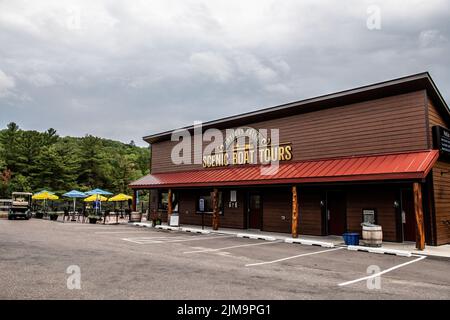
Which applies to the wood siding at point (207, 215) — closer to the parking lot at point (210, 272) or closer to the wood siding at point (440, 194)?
the parking lot at point (210, 272)

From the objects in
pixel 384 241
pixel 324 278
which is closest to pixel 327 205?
pixel 384 241

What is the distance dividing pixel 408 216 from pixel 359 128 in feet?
15.0

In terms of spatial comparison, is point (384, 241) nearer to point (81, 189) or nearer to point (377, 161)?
point (377, 161)

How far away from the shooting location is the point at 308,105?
18.0m

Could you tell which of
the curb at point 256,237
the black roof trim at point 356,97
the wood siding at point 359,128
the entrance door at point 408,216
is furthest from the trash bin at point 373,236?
the black roof trim at point 356,97

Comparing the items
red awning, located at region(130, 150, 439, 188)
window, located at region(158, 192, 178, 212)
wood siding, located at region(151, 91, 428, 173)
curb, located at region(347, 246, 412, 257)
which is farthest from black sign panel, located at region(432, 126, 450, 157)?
window, located at region(158, 192, 178, 212)

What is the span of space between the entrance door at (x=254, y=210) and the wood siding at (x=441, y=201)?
919 centimetres

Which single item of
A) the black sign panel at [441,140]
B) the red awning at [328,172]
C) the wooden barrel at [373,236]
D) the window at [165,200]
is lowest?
the wooden barrel at [373,236]

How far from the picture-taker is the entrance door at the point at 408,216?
583 inches

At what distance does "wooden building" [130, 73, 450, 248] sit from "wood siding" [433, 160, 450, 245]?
4 centimetres

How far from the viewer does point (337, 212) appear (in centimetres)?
1734

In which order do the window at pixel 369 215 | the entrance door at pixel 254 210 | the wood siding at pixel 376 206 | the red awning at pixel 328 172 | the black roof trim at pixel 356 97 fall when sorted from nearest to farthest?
the red awning at pixel 328 172 < the black roof trim at pixel 356 97 < the wood siding at pixel 376 206 < the window at pixel 369 215 < the entrance door at pixel 254 210

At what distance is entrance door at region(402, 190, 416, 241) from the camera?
14.8 meters
